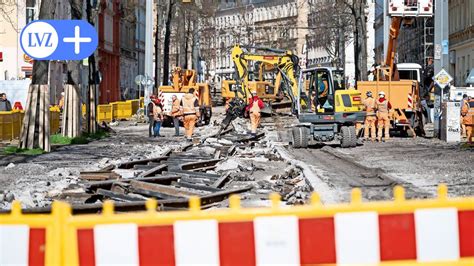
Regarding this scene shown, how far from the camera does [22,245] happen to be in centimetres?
486

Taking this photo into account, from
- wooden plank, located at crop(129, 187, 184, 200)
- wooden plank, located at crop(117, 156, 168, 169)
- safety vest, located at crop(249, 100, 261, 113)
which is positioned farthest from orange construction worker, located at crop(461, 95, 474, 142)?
wooden plank, located at crop(129, 187, 184, 200)

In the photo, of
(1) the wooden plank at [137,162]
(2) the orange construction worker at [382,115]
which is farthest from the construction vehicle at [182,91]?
(1) the wooden plank at [137,162]

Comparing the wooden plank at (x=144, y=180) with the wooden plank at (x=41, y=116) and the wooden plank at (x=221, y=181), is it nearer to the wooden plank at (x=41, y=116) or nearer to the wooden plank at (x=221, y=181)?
the wooden plank at (x=221, y=181)

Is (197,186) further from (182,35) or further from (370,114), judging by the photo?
(182,35)

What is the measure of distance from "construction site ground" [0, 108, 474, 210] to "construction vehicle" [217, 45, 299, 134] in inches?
645

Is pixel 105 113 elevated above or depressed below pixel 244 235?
above

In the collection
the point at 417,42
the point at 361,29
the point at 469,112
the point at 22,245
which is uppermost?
the point at 417,42

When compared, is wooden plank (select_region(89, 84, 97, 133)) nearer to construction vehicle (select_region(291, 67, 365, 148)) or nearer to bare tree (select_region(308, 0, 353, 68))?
construction vehicle (select_region(291, 67, 365, 148))

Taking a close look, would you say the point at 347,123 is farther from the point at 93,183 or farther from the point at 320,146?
the point at 93,183

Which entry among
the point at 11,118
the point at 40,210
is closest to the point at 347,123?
the point at 11,118

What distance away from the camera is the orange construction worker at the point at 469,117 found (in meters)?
28.6

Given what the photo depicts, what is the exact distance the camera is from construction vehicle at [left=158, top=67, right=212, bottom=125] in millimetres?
46094

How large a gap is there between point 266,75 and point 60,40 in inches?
1478

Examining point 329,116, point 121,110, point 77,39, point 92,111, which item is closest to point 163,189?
point 77,39
